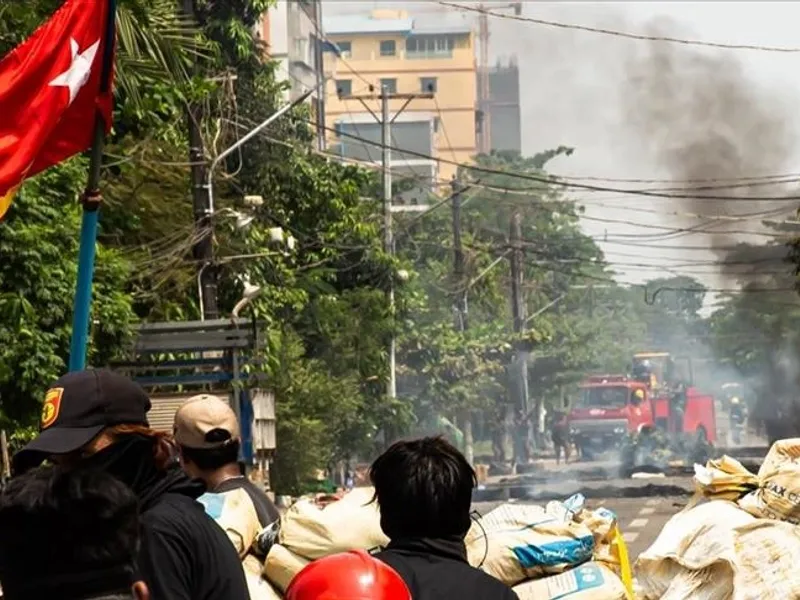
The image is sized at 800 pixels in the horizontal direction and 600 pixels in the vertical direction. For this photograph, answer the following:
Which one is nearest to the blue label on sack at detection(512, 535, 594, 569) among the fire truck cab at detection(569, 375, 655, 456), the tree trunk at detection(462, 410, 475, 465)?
the fire truck cab at detection(569, 375, 655, 456)

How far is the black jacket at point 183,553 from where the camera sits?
402 cm

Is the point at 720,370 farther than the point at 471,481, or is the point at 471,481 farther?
the point at 720,370

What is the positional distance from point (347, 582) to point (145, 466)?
1142 millimetres

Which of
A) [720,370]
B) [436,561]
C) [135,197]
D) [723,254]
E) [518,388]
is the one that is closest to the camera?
[436,561]

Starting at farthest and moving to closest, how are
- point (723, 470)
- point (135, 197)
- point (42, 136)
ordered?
point (135, 197) → point (42, 136) → point (723, 470)

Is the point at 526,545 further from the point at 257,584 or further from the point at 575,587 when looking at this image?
the point at 257,584

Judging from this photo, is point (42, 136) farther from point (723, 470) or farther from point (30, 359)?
point (30, 359)

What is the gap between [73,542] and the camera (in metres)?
2.88

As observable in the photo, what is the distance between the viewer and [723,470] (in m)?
7.16

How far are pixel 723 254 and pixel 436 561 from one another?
179 ft

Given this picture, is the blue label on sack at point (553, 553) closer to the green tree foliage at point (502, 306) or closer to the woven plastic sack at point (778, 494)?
the woven plastic sack at point (778, 494)

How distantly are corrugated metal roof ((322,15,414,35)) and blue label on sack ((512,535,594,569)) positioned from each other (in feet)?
438

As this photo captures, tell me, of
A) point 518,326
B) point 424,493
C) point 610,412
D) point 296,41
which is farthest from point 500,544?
point 296,41

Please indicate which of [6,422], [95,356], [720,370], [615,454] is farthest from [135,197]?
Result: [720,370]
